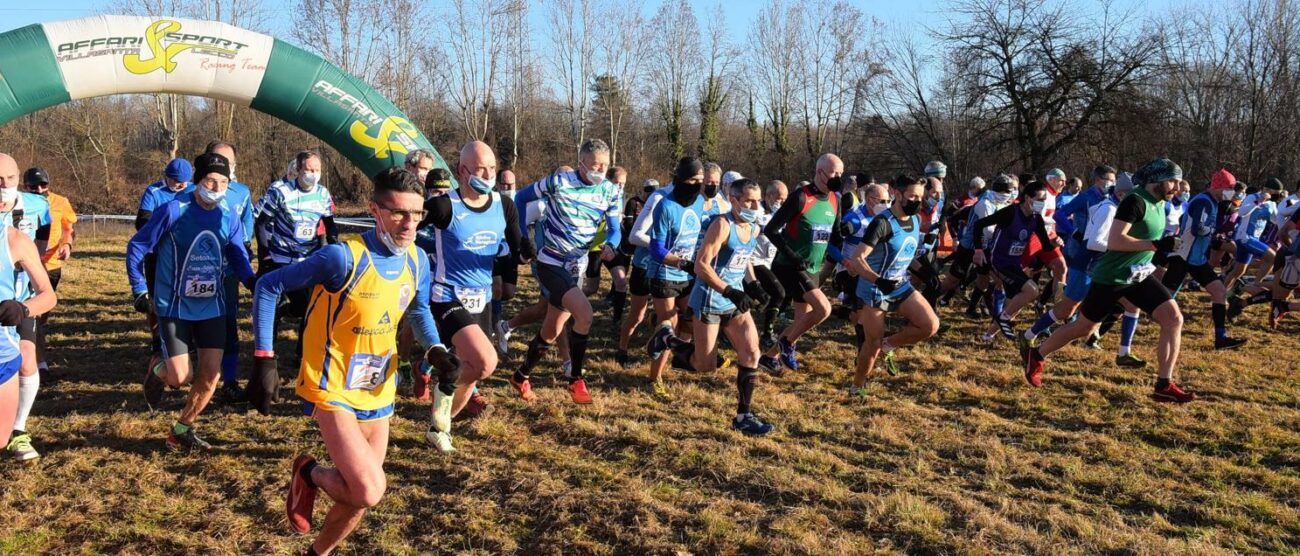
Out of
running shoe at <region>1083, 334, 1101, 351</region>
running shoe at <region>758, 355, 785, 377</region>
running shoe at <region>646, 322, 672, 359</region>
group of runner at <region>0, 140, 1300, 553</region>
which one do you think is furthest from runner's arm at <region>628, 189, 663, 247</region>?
running shoe at <region>1083, 334, 1101, 351</region>

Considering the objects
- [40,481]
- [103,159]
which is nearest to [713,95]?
[103,159]

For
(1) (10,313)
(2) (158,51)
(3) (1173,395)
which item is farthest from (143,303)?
(3) (1173,395)

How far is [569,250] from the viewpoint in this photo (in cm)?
620

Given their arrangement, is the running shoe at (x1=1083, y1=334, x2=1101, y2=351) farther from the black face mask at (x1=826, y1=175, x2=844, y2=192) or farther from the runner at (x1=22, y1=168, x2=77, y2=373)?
the runner at (x1=22, y1=168, x2=77, y2=373)

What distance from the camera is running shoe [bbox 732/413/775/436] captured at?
5.36m

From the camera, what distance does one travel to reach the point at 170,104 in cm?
2794

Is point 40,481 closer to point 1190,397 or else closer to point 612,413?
point 612,413

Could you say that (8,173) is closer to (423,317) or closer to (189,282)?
(189,282)

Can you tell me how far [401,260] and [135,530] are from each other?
188cm

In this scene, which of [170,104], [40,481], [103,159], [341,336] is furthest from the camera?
[103,159]

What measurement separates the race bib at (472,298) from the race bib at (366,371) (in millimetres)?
1523

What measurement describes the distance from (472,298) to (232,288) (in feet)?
6.66

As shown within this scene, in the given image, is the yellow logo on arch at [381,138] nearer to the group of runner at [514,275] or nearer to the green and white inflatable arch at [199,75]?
the green and white inflatable arch at [199,75]

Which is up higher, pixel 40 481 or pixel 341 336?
pixel 341 336
